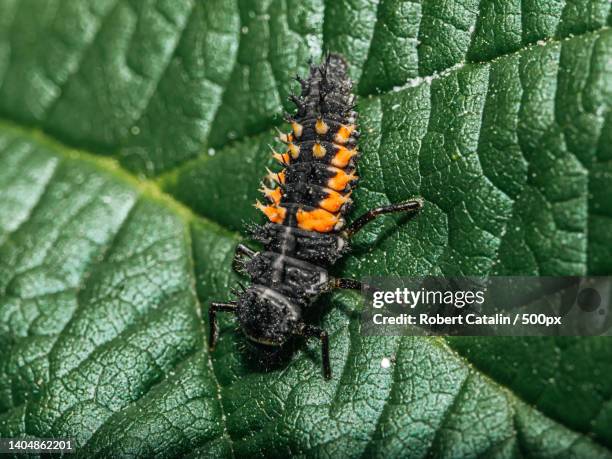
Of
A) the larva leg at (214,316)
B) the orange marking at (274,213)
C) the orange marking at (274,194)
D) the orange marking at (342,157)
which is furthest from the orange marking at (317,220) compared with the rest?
the larva leg at (214,316)

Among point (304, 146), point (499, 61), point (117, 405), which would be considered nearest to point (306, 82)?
point (304, 146)

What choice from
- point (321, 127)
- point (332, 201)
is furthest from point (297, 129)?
point (332, 201)

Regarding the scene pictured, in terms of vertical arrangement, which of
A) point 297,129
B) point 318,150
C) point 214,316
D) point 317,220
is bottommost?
point 214,316

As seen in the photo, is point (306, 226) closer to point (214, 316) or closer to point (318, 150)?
point (318, 150)

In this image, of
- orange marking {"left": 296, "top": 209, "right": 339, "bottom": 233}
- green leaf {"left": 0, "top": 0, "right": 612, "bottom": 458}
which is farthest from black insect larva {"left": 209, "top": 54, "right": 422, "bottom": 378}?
green leaf {"left": 0, "top": 0, "right": 612, "bottom": 458}

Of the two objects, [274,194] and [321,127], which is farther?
[274,194]

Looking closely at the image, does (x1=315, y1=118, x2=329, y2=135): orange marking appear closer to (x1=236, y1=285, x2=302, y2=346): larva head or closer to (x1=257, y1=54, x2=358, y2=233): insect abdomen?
(x1=257, y1=54, x2=358, y2=233): insect abdomen

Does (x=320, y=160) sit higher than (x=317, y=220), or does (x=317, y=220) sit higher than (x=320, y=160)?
(x=320, y=160)
